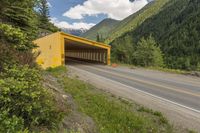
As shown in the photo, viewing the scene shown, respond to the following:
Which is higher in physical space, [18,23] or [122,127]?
[18,23]

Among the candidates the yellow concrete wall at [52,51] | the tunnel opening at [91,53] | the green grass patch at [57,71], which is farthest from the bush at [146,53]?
the green grass patch at [57,71]

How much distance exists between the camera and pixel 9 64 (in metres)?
6.44

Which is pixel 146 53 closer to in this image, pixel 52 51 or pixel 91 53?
pixel 91 53

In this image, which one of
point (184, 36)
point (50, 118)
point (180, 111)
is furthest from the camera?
point (184, 36)

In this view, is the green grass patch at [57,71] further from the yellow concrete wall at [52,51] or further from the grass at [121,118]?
the grass at [121,118]

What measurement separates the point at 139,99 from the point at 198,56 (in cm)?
11025

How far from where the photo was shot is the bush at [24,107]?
4.19m

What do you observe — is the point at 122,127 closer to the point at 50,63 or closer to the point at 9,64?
the point at 9,64

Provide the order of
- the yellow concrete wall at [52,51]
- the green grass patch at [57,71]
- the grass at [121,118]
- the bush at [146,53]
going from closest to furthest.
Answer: the grass at [121,118], the green grass patch at [57,71], the yellow concrete wall at [52,51], the bush at [146,53]

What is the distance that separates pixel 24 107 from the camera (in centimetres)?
440

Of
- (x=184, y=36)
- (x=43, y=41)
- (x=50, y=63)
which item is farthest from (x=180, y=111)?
(x=184, y=36)

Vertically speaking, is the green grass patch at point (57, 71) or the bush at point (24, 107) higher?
the bush at point (24, 107)

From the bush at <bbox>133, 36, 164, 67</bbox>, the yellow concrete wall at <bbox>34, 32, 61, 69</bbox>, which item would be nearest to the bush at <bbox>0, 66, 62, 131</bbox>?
the yellow concrete wall at <bbox>34, 32, 61, 69</bbox>

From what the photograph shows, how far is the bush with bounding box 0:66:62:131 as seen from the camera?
4.19 m
